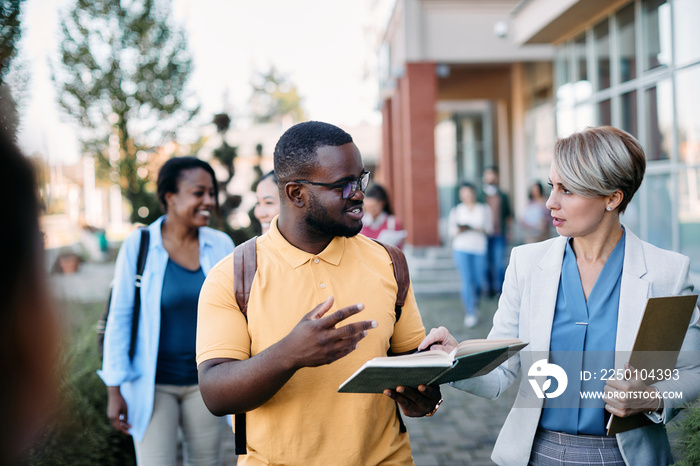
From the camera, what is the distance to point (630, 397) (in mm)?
2121

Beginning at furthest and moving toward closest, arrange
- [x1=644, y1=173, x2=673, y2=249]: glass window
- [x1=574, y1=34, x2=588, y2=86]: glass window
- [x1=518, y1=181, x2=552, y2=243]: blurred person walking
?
[x1=518, y1=181, x2=552, y2=243]: blurred person walking < [x1=574, y1=34, x2=588, y2=86]: glass window < [x1=644, y1=173, x2=673, y2=249]: glass window

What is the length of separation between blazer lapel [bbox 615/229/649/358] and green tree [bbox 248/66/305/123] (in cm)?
6055

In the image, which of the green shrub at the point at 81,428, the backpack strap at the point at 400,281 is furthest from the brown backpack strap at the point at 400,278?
the green shrub at the point at 81,428

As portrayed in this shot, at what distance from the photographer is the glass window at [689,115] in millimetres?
6734

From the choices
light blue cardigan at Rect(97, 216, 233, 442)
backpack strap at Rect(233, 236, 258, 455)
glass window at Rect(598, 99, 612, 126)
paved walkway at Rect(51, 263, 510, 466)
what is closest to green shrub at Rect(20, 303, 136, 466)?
light blue cardigan at Rect(97, 216, 233, 442)

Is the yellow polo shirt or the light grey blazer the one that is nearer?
the yellow polo shirt

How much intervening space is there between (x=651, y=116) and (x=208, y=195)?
634cm

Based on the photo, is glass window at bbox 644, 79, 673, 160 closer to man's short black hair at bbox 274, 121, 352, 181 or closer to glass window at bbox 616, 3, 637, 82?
glass window at bbox 616, 3, 637, 82

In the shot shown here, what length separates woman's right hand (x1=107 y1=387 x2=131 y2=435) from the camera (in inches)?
Answer: 128

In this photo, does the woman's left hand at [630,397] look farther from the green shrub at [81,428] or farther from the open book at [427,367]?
the green shrub at [81,428]

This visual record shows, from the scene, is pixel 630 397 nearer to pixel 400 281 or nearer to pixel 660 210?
pixel 400 281

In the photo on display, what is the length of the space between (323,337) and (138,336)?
1.94 m

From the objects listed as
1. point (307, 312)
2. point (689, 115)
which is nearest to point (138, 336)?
point (307, 312)

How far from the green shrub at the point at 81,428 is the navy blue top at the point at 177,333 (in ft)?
1.74
